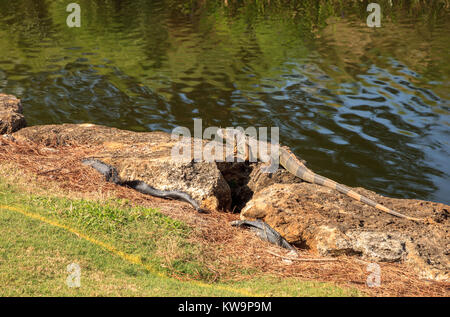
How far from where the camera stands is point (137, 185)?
6.77 metres

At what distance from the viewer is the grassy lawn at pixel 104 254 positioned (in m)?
4.11

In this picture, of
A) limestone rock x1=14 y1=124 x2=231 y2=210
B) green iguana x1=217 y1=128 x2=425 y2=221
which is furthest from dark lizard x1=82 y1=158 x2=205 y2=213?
green iguana x1=217 y1=128 x2=425 y2=221

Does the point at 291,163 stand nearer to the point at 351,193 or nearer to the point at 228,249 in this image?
the point at 351,193

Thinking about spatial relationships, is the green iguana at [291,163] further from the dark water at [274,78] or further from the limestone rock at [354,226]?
the dark water at [274,78]

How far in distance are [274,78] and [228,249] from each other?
10362 millimetres

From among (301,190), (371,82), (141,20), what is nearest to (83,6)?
(141,20)

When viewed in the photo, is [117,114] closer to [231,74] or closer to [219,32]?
[231,74]

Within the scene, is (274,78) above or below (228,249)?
above

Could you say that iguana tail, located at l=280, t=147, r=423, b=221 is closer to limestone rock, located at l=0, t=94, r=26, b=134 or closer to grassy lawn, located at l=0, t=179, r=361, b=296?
grassy lawn, located at l=0, t=179, r=361, b=296

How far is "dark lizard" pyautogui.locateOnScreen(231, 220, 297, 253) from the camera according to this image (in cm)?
555

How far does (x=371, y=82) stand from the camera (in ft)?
46.8

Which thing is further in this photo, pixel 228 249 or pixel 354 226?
pixel 354 226

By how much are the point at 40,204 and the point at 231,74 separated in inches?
414

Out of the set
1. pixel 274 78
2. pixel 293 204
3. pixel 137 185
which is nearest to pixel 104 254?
pixel 137 185
